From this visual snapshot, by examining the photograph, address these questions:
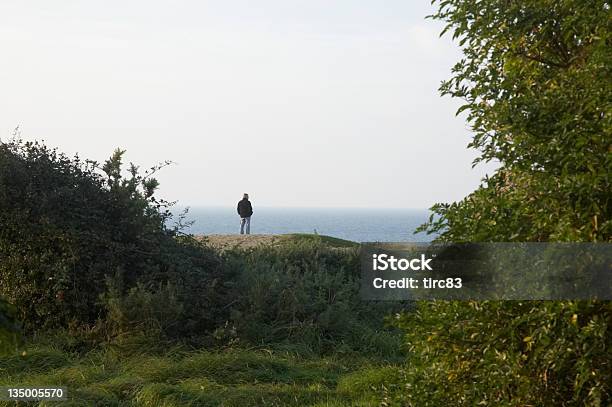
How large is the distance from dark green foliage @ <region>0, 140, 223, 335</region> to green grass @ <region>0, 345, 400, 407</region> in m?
0.95

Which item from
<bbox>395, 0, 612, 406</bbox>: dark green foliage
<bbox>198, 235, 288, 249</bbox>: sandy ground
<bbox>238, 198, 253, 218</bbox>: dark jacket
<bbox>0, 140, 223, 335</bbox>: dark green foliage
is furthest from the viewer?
<bbox>238, 198, 253, 218</bbox>: dark jacket

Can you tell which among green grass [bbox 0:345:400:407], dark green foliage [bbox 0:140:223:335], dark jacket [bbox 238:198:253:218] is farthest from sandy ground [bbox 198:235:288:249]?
green grass [bbox 0:345:400:407]

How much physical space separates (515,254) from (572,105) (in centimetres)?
111

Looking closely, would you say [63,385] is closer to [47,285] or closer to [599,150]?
[47,285]

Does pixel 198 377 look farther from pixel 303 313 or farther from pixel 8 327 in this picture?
pixel 8 327

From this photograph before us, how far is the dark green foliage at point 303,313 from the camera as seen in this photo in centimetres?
1254

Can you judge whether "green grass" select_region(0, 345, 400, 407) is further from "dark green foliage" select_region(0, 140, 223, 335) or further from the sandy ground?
the sandy ground

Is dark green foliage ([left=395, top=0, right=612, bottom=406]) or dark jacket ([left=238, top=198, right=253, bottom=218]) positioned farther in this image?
dark jacket ([left=238, top=198, right=253, bottom=218])

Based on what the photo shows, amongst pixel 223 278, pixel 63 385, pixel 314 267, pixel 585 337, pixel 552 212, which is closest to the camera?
pixel 585 337

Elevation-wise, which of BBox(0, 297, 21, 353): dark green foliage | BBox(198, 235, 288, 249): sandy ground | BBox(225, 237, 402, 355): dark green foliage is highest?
BBox(198, 235, 288, 249): sandy ground

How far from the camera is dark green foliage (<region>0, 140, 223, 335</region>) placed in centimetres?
1224

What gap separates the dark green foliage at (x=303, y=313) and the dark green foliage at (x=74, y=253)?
647 millimetres

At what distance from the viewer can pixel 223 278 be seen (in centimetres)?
1365

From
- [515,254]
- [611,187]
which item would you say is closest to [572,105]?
[611,187]
